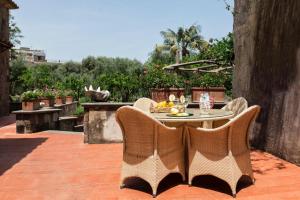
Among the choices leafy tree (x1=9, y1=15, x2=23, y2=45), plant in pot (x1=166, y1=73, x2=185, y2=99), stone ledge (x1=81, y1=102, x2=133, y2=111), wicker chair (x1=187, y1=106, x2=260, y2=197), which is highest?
leafy tree (x1=9, y1=15, x2=23, y2=45)

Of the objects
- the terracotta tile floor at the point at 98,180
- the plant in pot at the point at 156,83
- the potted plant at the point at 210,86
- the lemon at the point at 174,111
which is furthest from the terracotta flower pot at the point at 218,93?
the lemon at the point at 174,111

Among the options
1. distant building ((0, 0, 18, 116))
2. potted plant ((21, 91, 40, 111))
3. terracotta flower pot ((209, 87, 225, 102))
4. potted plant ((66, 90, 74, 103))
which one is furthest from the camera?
potted plant ((66, 90, 74, 103))

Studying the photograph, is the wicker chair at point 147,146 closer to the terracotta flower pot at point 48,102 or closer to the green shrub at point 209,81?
the green shrub at point 209,81

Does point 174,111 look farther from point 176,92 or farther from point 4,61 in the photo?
point 4,61

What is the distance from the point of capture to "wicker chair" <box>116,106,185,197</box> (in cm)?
372

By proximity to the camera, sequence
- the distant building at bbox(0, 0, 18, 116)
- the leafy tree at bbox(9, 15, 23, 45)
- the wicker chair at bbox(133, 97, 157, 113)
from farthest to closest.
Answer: the leafy tree at bbox(9, 15, 23, 45), the distant building at bbox(0, 0, 18, 116), the wicker chair at bbox(133, 97, 157, 113)

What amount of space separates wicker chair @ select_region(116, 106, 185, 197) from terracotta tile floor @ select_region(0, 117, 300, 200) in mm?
243

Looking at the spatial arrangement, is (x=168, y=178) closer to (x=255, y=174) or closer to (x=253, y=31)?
(x=255, y=174)

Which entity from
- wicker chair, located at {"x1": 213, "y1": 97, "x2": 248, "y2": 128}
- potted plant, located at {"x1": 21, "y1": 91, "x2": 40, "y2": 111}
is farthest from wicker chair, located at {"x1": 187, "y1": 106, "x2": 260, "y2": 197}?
potted plant, located at {"x1": 21, "y1": 91, "x2": 40, "y2": 111}

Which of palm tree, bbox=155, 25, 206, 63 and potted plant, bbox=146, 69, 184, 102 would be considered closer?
potted plant, bbox=146, 69, 184, 102

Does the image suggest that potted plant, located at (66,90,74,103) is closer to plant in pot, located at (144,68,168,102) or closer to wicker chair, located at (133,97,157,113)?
plant in pot, located at (144,68,168,102)

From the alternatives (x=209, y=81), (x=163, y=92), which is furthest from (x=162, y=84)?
(x=209, y=81)

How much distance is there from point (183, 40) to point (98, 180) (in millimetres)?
34985

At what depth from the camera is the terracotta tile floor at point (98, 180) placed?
12.5 feet
